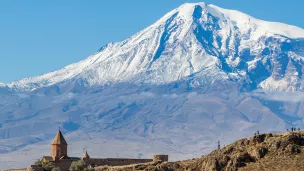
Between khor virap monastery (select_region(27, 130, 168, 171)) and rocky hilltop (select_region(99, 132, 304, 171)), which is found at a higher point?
khor virap monastery (select_region(27, 130, 168, 171))

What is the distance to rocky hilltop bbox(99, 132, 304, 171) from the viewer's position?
202ft

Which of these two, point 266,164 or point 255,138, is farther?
point 255,138

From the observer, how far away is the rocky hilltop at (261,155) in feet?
202

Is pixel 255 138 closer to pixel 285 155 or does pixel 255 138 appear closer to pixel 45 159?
pixel 285 155

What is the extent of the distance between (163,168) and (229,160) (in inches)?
320

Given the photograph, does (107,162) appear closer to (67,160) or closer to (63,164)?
(67,160)

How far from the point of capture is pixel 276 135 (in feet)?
223

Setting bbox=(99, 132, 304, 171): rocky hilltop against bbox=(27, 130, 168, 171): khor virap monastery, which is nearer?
bbox=(99, 132, 304, 171): rocky hilltop

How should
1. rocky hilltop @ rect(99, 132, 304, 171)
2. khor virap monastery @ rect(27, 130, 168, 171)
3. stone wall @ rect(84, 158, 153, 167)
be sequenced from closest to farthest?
rocky hilltop @ rect(99, 132, 304, 171) < khor virap monastery @ rect(27, 130, 168, 171) < stone wall @ rect(84, 158, 153, 167)

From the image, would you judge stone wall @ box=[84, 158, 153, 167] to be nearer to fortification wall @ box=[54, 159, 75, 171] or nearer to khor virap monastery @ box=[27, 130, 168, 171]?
khor virap monastery @ box=[27, 130, 168, 171]

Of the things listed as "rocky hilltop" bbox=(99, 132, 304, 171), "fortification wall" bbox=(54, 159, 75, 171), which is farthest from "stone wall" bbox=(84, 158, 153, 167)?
"rocky hilltop" bbox=(99, 132, 304, 171)

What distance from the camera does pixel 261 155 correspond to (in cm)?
6384

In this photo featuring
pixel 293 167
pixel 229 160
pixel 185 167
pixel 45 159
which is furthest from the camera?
pixel 45 159

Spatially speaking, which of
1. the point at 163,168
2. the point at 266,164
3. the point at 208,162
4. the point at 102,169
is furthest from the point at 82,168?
the point at 266,164
